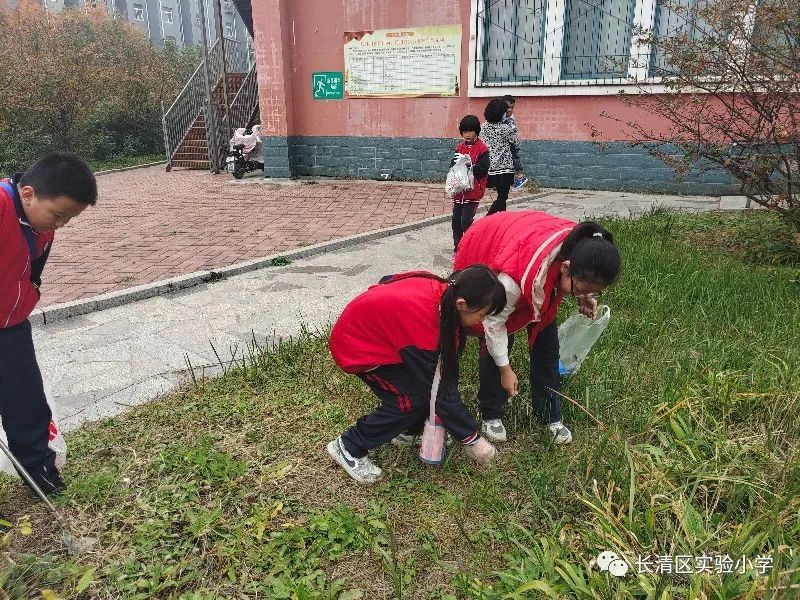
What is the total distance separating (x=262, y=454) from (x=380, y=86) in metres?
9.43

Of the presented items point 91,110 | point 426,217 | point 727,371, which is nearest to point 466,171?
point 426,217

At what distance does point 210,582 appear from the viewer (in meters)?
2.00

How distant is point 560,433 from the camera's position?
2725 mm

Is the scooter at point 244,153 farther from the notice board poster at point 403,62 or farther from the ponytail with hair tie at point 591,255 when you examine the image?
the ponytail with hair tie at point 591,255

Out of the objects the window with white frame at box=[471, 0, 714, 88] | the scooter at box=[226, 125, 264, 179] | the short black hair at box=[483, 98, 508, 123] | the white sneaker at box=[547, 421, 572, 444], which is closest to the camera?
Result: the white sneaker at box=[547, 421, 572, 444]

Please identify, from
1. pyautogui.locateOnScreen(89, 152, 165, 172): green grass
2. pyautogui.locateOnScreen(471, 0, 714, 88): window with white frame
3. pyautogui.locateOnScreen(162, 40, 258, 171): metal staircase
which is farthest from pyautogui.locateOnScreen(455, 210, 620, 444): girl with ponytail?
pyautogui.locateOnScreen(89, 152, 165, 172): green grass

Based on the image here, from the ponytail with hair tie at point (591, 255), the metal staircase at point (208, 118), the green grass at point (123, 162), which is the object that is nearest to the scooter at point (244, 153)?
the metal staircase at point (208, 118)

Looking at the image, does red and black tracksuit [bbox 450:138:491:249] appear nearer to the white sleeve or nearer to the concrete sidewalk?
the concrete sidewalk

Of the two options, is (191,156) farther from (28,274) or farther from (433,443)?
(433,443)

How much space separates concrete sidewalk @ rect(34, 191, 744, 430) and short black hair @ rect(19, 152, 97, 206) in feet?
4.90

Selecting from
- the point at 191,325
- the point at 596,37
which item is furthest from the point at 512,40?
the point at 191,325

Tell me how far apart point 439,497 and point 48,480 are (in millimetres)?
1583

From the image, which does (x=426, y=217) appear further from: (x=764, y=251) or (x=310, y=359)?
(x=310, y=359)

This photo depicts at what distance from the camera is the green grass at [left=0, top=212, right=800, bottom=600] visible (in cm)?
196
